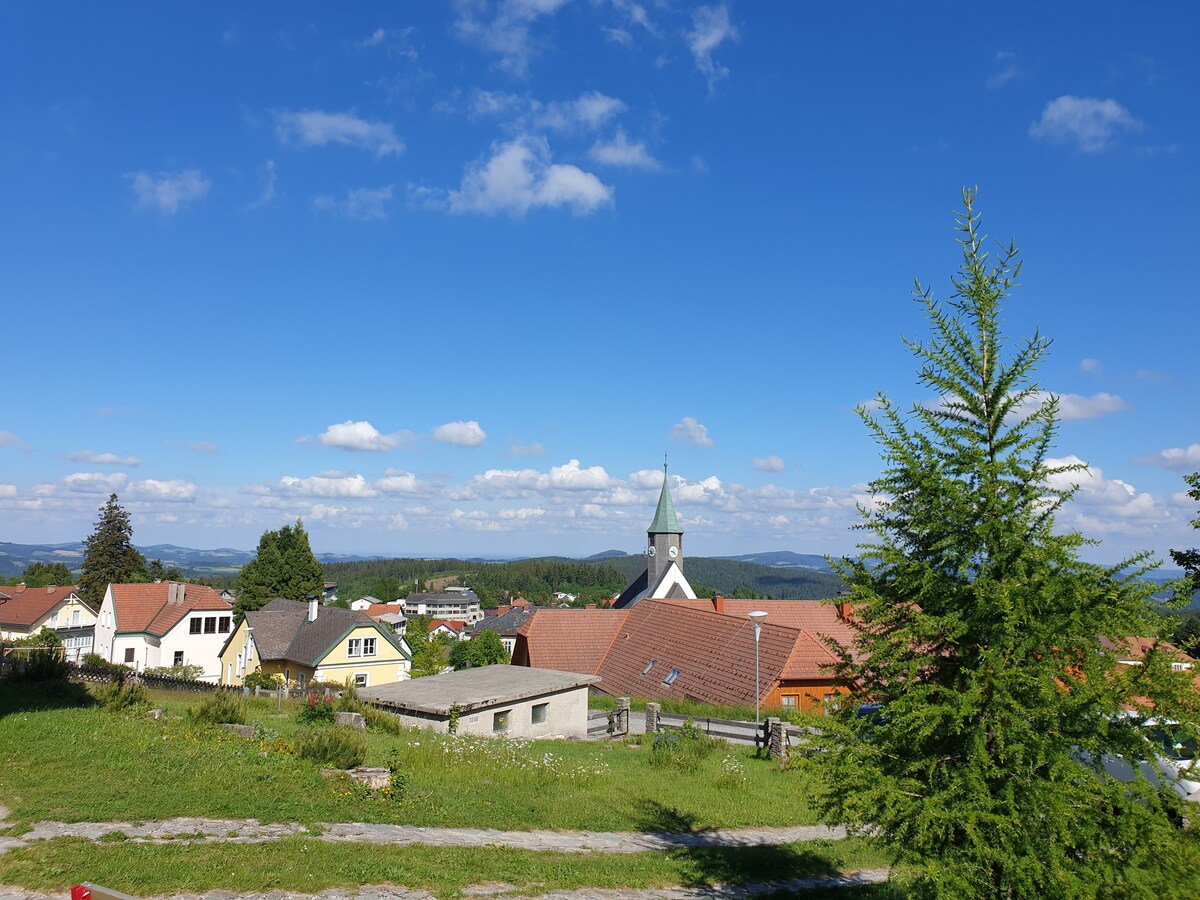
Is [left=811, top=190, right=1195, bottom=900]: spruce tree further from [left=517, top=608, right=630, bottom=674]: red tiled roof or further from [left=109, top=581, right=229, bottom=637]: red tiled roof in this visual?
[left=109, top=581, right=229, bottom=637]: red tiled roof

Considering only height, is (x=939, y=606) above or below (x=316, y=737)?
above

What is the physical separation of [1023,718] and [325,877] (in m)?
7.46

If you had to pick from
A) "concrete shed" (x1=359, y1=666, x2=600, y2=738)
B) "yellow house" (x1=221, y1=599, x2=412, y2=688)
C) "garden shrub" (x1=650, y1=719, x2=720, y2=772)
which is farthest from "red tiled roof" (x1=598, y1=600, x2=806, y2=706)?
"yellow house" (x1=221, y1=599, x2=412, y2=688)

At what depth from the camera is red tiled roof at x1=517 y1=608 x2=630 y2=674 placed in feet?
137

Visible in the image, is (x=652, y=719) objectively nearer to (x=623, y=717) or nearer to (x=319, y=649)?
(x=623, y=717)

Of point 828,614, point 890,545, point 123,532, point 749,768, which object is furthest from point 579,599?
point 890,545

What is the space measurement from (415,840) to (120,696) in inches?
414

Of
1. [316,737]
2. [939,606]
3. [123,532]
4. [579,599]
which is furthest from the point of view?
[579,599]

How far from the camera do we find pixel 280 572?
235ft

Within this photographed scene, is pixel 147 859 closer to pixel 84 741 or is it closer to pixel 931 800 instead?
pixel 84 741

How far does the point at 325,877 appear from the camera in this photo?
845cm

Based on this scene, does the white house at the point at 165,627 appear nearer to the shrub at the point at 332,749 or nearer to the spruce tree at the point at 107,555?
the spruce tree at the point at 107,555

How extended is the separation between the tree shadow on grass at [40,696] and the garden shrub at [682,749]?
517 inches

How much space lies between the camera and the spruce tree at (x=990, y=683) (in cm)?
541
